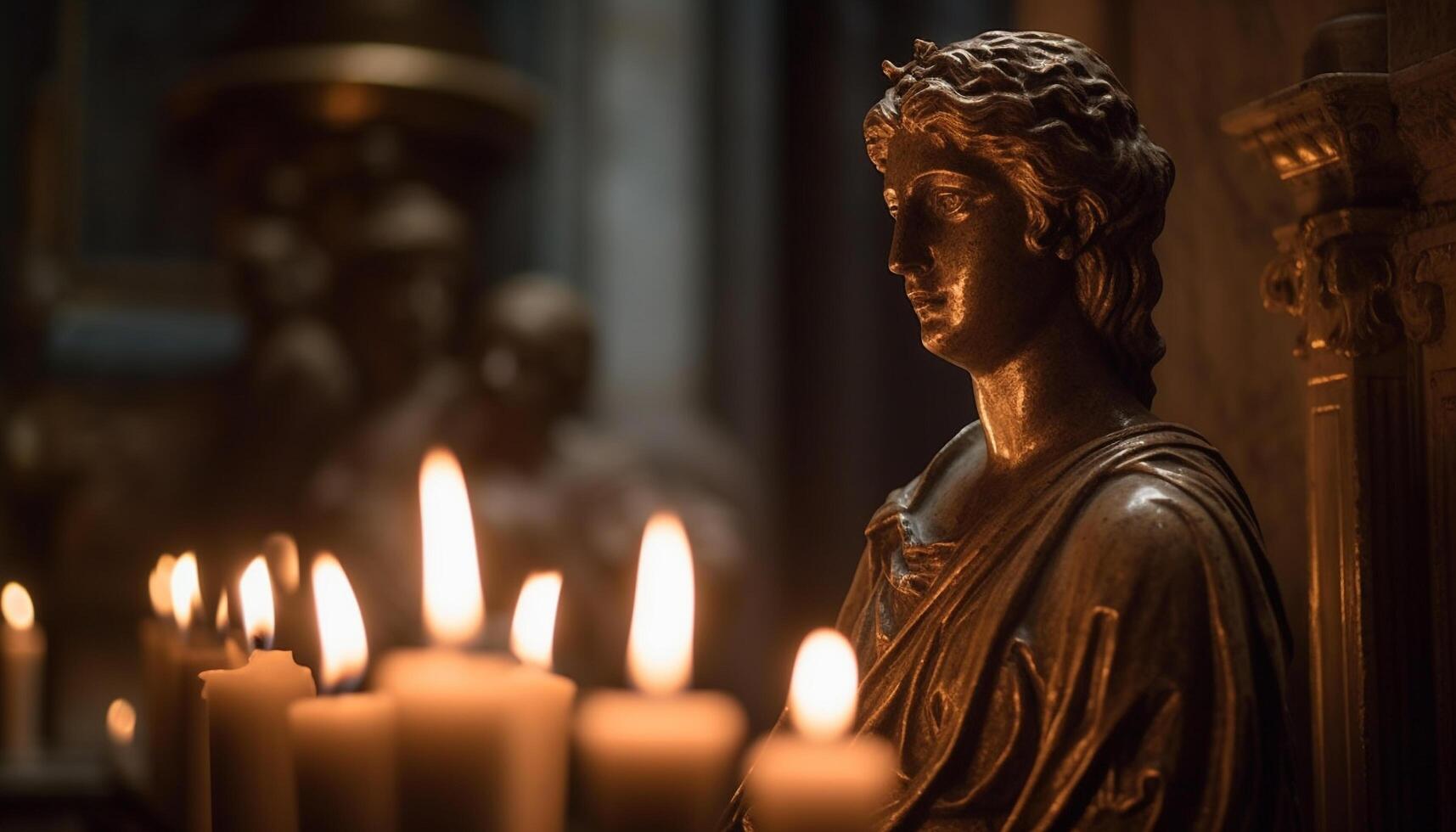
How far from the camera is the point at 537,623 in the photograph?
1182 millimetres

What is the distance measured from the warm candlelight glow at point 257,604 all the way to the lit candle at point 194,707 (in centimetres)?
5

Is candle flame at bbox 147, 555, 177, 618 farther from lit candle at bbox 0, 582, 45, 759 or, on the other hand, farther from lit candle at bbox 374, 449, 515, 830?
lit candle at bbox 374, 449, 515, 830

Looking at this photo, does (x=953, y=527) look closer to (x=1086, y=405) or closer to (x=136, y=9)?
(x=1086, y=405)

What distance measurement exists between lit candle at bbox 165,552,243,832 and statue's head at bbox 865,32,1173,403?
30.8 inches

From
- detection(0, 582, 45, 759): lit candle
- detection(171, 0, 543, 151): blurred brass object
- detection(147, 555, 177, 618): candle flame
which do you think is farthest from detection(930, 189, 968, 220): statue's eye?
detection(171, 0, 543, 151): blurred brass object

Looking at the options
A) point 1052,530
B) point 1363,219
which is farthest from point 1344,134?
point 1052,530

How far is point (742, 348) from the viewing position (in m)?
7.30

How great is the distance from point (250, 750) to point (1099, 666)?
704 millimetres

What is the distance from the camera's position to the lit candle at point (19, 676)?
10.2ft

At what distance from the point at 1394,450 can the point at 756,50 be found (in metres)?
5.60

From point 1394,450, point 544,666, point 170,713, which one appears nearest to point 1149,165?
point 1394,450

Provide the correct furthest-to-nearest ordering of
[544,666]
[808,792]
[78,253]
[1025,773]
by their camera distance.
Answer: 1. [78,253]
2. [1025,773]
3. [544,666]
4. [808,792]

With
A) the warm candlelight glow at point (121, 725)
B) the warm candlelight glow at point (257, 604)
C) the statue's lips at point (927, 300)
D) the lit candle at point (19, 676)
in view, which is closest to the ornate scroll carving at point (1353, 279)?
the statue's lips at point (927, 300)

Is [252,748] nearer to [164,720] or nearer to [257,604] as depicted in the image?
[257,604]
